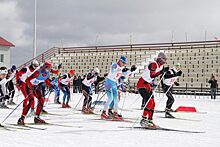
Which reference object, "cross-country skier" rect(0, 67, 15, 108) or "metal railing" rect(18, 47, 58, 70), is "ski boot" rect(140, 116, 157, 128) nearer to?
"cross-country skier" rect(0, 67, 15, 108)

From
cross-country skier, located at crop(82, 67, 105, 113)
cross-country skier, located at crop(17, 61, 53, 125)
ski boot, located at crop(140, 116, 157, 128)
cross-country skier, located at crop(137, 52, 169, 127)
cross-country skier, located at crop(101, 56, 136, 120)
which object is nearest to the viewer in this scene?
cross-country skier, located at crop(137, 52, 169, 127)

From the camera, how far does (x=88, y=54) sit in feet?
133

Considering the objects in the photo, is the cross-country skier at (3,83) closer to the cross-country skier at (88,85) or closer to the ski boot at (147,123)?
the cross-country skier at (88,85)

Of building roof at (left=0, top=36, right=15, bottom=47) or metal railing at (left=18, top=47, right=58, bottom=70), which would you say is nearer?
metal railing at (left=18, top=47, right=58, bottom=70)

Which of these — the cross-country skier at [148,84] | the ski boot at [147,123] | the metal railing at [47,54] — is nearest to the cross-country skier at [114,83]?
the cross-country skier at [148,84]

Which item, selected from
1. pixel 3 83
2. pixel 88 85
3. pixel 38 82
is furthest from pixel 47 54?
pixel 38 82

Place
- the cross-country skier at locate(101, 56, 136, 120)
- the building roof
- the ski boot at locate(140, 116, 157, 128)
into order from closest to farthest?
the ski boot at locate(140, 116, 157, 128) < the cross-country skier at locate(101, 56, 136, 120) < the building roof

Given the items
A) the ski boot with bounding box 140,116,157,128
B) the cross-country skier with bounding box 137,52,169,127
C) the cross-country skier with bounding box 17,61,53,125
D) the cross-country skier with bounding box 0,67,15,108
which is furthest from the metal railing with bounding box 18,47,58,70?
the ski boot with bounding box 140,116,157,128

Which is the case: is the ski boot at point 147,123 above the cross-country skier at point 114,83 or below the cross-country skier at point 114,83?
below

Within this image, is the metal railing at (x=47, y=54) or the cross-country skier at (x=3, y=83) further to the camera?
the metal railing at (x=47, y=54)

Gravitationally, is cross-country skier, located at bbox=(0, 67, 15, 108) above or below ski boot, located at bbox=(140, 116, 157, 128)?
above

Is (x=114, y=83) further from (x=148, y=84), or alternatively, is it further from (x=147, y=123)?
(x=147, y=123)

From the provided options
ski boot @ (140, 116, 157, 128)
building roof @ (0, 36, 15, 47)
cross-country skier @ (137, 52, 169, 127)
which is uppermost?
building roof @ (0, 36, 15, 47)

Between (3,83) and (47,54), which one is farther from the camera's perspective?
(47,54)
